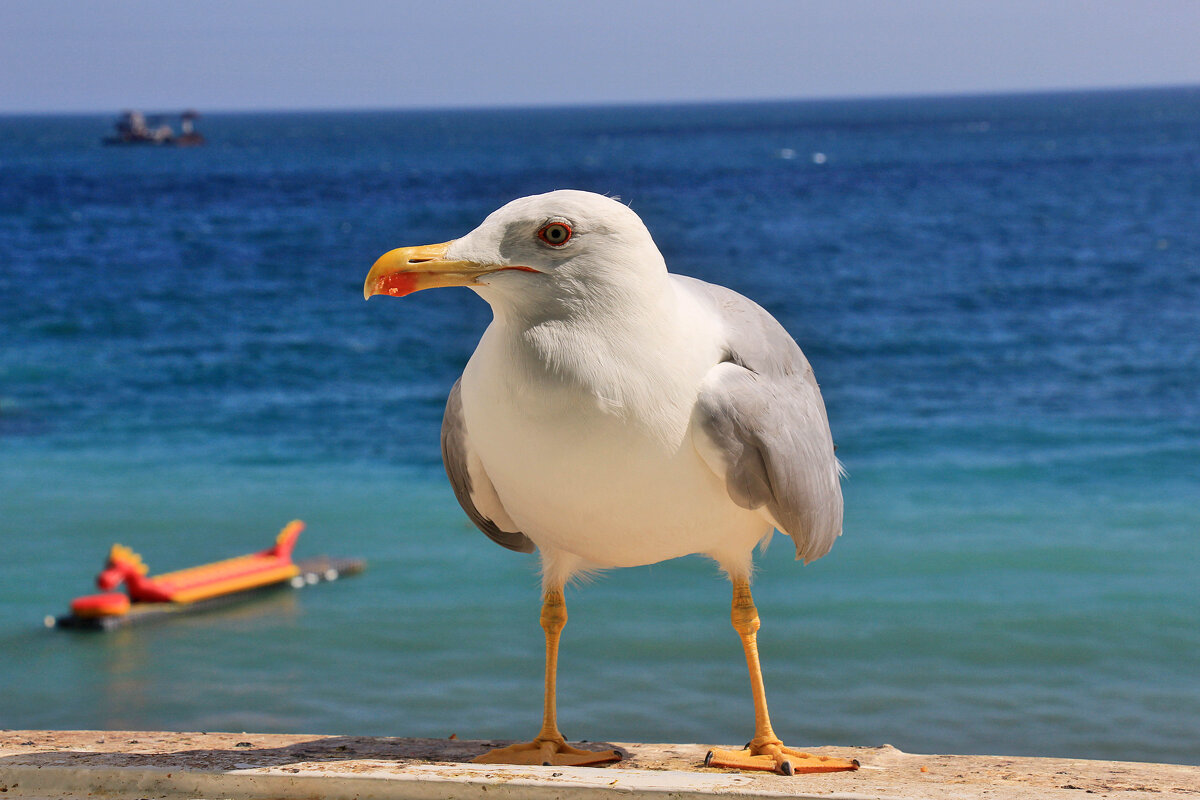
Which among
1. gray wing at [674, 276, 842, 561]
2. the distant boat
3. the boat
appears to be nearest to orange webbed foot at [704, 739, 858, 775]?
gray wing at [674, 276, 842, 561]

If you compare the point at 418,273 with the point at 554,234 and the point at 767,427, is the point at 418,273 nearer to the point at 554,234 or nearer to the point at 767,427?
the point at 554,234

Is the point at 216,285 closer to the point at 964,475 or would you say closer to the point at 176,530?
the point at 176,530

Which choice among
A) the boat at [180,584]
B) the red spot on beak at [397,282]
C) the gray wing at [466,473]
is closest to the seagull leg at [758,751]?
the gray wing at [466,473]

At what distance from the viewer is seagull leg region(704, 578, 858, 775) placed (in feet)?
11.6

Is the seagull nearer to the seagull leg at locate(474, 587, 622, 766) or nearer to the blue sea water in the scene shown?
the seagull leg at locate(474, 587, 622, 766)

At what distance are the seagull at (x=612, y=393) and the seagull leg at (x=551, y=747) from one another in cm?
35

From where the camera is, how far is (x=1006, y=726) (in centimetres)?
711

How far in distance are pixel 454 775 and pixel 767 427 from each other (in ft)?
3.67

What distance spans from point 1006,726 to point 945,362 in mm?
11959

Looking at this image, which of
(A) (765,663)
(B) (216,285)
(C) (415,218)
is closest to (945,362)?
(A) (765,663)

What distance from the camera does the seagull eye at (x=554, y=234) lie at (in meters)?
2.94

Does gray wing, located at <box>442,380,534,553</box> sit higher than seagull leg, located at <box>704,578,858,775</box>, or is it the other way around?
gray wing, located at <box>442,380,534,553</box>

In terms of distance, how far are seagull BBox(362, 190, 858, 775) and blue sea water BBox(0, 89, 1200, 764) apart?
8.75 ft

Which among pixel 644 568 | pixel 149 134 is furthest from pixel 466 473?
pixel 149 134
